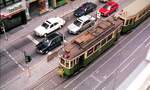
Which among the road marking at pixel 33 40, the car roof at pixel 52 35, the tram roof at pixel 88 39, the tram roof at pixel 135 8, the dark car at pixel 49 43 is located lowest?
the road marking at pixel 33 40

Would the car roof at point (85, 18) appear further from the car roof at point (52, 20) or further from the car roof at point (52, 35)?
the car roof at point (52, 35)

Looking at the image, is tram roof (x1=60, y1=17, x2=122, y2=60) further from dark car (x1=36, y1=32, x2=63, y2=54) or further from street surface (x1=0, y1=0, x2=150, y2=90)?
dark car (x1=36, y1=32, x2=63, y2=54)

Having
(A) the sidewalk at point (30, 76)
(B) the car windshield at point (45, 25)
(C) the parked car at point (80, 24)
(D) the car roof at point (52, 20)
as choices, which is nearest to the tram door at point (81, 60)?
(A) the sidewalk at point (30, 76)

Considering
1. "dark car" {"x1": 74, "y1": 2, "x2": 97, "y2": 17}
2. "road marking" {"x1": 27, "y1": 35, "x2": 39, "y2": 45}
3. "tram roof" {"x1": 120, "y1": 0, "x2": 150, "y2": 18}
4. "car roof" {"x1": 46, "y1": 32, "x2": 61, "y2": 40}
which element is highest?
"tram roof" {"x1": 120, "y1": 0, "x2": 150, "y2": 18}

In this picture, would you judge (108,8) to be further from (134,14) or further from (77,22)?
(77,22)

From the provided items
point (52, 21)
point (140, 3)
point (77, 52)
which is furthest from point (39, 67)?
point (140, 3)

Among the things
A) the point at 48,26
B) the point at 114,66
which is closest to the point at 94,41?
the point at 114,66

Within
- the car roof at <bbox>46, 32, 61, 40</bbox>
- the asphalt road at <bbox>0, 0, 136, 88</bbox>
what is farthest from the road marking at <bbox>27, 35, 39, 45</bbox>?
the car roof at <bbox>46, 32, 61, 40</bbox>
